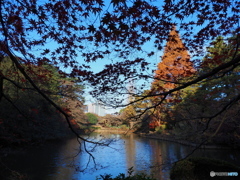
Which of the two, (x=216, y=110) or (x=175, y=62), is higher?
(x=175, y=62)

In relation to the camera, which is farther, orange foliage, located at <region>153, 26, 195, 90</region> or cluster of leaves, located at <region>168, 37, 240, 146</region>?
cluster of leaves, located at <region>168, 37, 240, 146</region>

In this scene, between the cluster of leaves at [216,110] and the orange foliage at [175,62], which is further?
the cluster of leaves at [216,110]

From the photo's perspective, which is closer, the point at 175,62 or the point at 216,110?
the point at 175,62

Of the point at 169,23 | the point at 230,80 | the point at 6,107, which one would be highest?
the point at 230,80

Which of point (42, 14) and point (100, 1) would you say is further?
point (42, 14)

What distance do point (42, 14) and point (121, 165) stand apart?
7491 millimetres

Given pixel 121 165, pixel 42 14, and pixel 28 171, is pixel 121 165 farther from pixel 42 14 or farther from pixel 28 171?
pixel 42 14

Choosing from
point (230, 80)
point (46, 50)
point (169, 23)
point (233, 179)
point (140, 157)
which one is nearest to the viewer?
point (169, 23)

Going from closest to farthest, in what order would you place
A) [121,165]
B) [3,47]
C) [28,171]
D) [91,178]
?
[3,47], [91,178], [28,171], [121,165]

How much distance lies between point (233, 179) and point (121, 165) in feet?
15.9

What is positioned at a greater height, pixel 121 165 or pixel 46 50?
pixel 46 50

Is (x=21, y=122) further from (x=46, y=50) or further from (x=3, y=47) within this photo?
(x=3, y=47)

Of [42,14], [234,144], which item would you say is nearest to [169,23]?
[42,14]

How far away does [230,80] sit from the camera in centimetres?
1353
